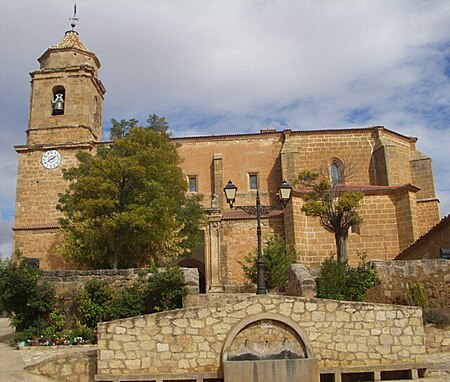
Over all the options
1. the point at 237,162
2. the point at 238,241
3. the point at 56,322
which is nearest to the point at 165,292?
the point at 56,322

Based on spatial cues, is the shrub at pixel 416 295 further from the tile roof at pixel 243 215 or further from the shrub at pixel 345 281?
the tile roof at pixel 243 215

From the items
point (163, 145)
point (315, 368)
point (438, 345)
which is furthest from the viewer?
point (163, 145)

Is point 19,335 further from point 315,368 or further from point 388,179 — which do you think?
point 388,179

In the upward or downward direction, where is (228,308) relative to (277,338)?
upward

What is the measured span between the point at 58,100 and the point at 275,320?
2393 centimetres

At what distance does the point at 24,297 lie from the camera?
13.5 metres

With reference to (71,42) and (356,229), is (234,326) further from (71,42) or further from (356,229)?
(71,42)

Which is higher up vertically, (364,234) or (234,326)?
(364,234)

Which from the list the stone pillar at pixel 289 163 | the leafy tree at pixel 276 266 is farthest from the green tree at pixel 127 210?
the stone pillar at pixel 289 163

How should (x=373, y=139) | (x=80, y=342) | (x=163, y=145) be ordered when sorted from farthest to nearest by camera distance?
(x=373, y=139) → (x=163, y=145) → (x=80, y=342)

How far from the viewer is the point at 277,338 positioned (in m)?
9.37

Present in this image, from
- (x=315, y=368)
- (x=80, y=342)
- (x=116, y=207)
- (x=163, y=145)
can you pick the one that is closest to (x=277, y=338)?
(x=315, y=368)

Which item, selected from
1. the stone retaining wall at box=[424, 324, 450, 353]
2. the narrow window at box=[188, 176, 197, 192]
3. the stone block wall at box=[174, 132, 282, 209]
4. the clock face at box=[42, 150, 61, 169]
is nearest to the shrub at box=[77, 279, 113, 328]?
the stone retaining wall at box=[424, 324, 450, 353]

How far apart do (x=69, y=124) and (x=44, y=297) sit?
17037 mm
